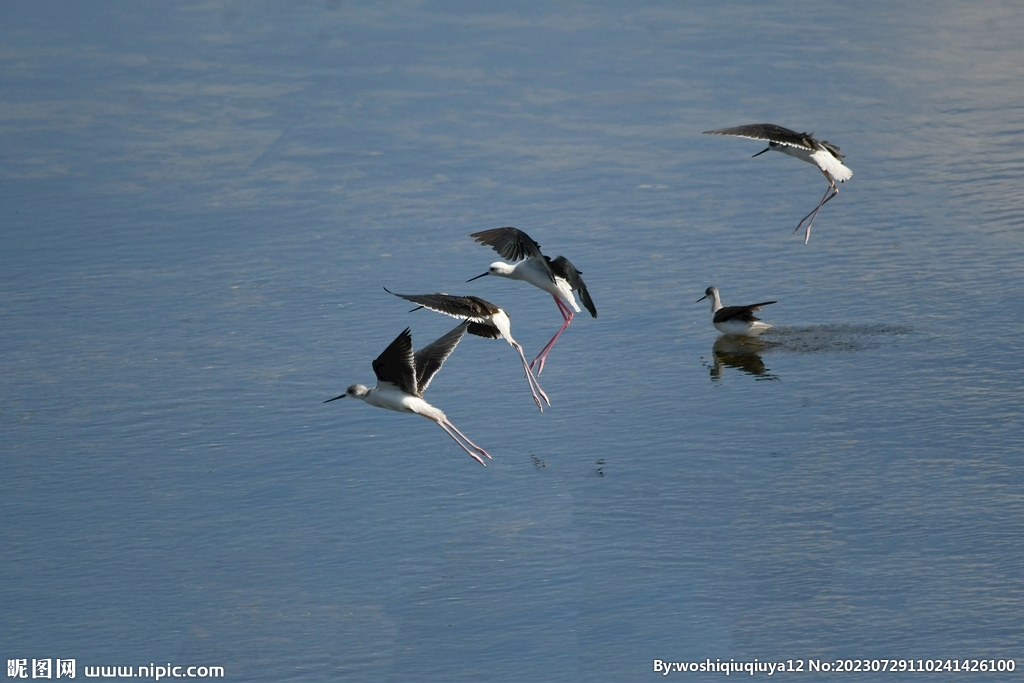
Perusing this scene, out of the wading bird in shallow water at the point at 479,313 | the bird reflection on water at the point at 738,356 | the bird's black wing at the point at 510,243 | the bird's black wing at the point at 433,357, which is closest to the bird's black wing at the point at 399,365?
the bird's black wing at the point at 433,357

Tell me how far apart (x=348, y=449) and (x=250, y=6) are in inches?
547

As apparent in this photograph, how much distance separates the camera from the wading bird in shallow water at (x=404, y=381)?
943cm

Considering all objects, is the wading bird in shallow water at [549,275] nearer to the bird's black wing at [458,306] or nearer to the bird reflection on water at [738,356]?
the bird's black wing at [458,306]

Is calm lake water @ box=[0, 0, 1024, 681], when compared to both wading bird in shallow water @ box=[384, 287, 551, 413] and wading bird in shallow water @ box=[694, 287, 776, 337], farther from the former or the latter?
wading bird in shallow water @ box=[384, 287, 551, 413]

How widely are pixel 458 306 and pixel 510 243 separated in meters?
0.88

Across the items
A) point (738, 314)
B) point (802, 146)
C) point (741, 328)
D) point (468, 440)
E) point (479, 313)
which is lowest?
point (468, 440)

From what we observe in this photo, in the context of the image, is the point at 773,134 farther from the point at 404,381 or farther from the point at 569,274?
the point at 404,381

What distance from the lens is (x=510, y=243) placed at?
1080 centimetres

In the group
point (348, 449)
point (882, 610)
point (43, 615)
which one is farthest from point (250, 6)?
point (882, 610)

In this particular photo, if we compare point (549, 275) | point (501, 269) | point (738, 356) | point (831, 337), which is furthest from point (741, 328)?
point (501, 269)

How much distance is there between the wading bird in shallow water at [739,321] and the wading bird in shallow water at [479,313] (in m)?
1.92

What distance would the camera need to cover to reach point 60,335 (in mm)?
12766

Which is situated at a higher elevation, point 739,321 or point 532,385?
point 739,321

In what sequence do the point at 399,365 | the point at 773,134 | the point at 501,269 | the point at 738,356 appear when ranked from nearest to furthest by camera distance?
the point at 399,365 < the point at 501,269 < the point at 738,356 < the point at 773,134
